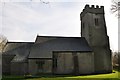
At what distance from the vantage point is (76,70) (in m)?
38.2

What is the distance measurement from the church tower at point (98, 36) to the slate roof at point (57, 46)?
66.3 inches

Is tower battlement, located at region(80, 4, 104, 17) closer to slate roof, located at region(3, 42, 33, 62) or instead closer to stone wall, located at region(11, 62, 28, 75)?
slate roof, located at region(3, 42, 33, 62)

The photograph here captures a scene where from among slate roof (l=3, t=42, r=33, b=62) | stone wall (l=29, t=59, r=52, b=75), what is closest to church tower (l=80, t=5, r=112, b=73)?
stone wall (l=29, t=59, r=52, b=75)

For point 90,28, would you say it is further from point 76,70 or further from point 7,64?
point 7,64

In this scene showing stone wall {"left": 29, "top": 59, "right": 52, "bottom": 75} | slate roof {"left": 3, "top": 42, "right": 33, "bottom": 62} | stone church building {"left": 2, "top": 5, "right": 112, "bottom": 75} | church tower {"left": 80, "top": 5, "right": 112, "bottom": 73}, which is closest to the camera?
stone wall {"left": 29, "top": 59, "right": 52, "bottom": 75}

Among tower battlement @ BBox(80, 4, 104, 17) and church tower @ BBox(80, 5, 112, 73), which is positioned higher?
tower battlement @ BBox(80, 4, 104, 17)

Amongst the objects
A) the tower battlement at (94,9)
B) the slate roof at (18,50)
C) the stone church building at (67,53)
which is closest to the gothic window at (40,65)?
the stone church building at (67,53)

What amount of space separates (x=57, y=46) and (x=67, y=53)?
2654 millimetres

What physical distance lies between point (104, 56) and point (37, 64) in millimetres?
13339

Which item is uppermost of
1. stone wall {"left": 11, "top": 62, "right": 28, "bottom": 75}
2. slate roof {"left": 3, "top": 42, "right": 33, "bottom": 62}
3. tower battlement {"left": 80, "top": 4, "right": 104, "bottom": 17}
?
tower battlement {"left": 80, "top": 4, "right": 104, "bottom": 17}

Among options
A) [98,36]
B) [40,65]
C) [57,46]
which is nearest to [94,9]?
[98,36]

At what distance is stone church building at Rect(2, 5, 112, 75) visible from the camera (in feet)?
122

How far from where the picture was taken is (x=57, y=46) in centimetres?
3994

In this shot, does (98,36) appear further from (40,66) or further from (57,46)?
(40,66)
